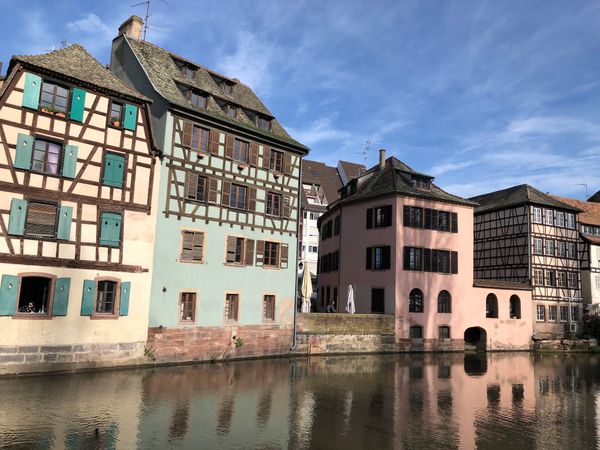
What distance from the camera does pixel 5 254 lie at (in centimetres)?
1795

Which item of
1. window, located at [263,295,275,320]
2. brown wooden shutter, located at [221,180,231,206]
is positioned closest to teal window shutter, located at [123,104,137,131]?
brown wooden shutter, located at [221,180,231,206]

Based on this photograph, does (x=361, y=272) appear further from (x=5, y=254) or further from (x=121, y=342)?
(x=5, y=254)

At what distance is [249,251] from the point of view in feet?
85.2

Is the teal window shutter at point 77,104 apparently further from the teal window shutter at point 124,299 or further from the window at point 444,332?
the window at point 444,332

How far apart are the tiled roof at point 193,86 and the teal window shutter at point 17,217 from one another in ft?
26.8

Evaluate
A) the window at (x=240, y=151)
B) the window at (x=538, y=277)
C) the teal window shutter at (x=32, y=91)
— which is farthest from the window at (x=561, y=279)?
the teal window shutter at (x=32, y=91)

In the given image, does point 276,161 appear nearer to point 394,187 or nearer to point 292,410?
point 394,187

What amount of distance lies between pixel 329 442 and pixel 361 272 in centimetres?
2471

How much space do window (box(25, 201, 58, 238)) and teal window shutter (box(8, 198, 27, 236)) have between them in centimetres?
24

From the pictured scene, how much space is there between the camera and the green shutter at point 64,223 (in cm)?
1938

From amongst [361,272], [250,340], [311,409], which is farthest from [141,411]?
[361,272]

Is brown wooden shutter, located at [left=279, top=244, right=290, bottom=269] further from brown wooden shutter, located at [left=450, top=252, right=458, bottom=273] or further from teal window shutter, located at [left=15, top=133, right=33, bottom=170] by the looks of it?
brown wooden shutter, located at [left=450, top=252, right=458, bottom=273]

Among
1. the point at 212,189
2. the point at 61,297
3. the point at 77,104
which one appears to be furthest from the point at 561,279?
the point at 77,104

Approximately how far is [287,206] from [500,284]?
64.9 feet
